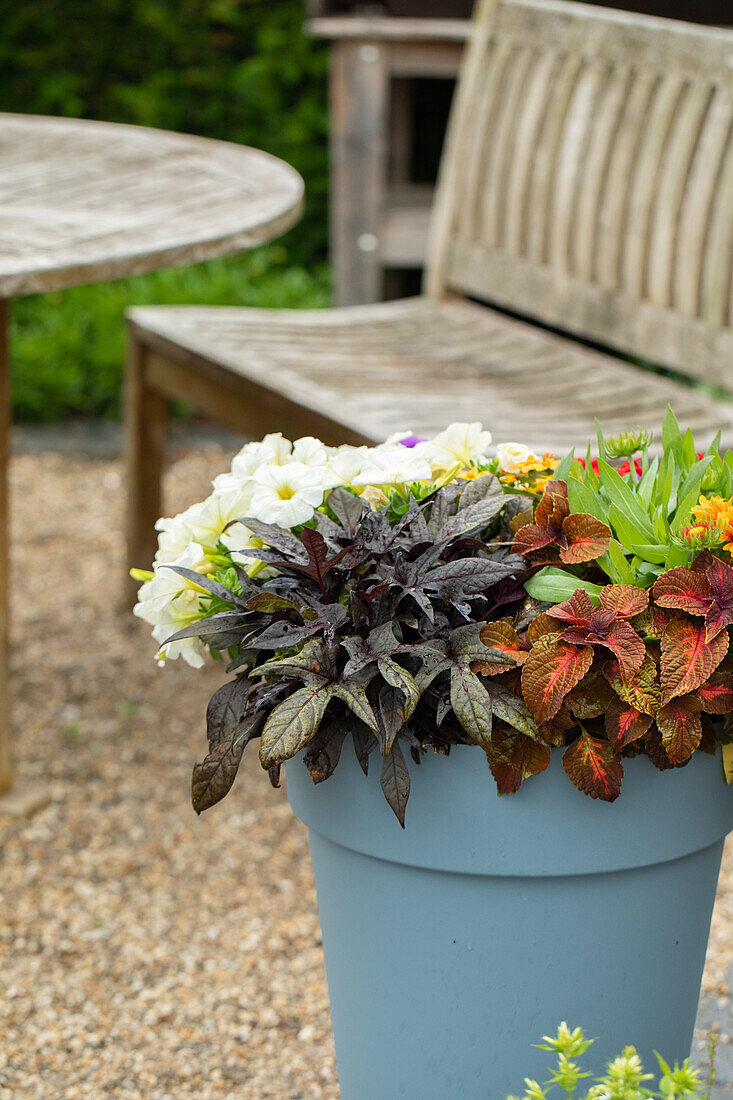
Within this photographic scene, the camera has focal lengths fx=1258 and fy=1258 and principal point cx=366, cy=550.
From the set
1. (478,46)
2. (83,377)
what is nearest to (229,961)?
(478,46)

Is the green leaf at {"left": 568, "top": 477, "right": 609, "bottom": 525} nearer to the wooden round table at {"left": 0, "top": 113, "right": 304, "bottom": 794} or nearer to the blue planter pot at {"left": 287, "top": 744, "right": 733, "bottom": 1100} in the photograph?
the blue planter pot at {"left": 287, "top": 744, "right": 733, "bottom": 1100}

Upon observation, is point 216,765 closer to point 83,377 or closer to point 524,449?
point 524,449

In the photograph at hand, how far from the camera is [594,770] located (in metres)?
1.13

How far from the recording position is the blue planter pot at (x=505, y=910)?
46.8 inches

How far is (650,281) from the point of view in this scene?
8.20 feet

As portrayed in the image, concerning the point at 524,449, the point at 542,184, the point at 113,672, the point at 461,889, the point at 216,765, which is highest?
the point at 542,184

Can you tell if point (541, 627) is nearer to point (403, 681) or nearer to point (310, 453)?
point (403, 681)

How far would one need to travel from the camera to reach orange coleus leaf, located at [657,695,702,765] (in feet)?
3.74

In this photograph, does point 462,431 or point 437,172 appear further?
point 437,172

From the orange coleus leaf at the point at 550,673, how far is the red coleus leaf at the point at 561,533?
0.09 m

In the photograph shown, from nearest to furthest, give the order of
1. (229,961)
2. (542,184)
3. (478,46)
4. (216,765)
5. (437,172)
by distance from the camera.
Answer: (216,765), (229,961), (542,184), (478,46), (437,172)

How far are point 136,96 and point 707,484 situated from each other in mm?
4550

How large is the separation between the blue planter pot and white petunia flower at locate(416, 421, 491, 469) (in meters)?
0.41

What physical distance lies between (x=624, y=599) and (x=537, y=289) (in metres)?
1.69
